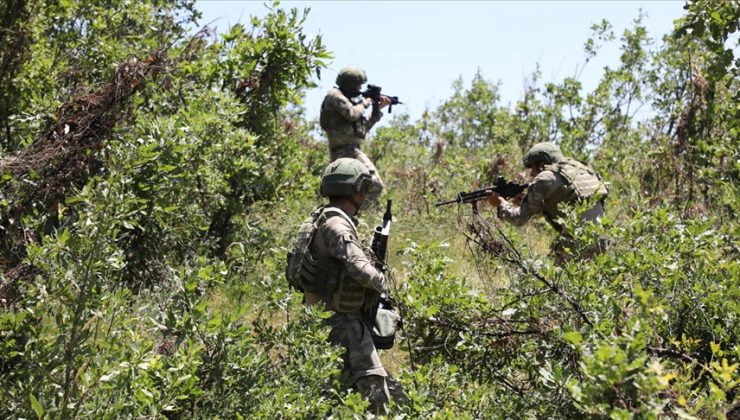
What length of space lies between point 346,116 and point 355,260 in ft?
12.2

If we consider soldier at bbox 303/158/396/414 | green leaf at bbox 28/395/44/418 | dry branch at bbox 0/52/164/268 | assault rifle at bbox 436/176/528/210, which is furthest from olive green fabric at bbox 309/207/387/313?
assault rifle at bbox 436/176/528/210

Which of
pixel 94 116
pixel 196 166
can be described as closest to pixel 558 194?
pixel 196 166

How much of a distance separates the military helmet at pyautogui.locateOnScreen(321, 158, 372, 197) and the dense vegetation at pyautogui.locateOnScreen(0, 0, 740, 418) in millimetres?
429

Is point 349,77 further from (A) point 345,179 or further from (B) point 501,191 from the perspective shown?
(A) point 345,179

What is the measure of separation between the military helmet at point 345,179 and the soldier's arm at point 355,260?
28 centimetres

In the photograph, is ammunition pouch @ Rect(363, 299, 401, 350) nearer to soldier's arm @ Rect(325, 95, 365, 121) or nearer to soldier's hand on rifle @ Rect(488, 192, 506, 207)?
soldier's hand on rifle @ Rect(488, 192, 506, 207)

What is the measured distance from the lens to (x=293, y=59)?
7090 millimetres

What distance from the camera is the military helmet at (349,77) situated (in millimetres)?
8125

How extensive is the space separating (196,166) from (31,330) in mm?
2461

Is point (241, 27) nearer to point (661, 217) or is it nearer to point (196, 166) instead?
point (196, 166)

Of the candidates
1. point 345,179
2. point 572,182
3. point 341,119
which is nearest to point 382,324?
point 345,179

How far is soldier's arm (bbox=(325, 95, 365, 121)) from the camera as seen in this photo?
307 inches

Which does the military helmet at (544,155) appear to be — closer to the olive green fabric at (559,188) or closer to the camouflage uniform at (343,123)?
the olive green fabric at (559,188)

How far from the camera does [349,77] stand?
812 cm
